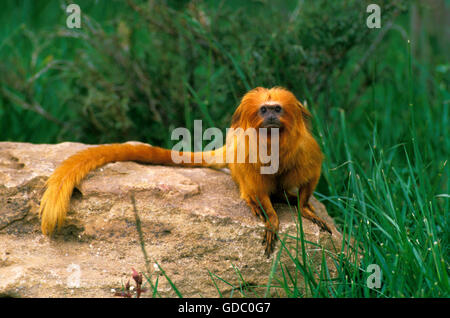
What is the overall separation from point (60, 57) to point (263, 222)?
3.91 metres

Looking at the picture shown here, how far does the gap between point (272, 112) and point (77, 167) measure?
3.84ft

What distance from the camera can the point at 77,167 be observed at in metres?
2.98

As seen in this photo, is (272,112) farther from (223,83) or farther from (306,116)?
(223,83)

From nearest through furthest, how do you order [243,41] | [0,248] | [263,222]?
[0,248] → [263,222] → [243,41]

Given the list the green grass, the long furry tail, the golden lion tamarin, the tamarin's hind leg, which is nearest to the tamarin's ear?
the golden lion tamarin

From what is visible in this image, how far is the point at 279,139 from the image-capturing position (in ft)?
9.66

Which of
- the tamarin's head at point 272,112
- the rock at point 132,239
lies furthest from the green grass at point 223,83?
the rock at point 132,239

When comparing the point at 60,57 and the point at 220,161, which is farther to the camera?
the point at 60,57

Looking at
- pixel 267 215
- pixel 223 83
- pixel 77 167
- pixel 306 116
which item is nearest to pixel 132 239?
pixel 77 167

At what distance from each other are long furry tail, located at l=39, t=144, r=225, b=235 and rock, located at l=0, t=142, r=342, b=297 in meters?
0.07

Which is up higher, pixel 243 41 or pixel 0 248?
pixel 243 41

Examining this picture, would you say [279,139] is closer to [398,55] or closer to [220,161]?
[220,161]

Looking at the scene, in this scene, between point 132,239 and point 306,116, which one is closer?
point 132,239
